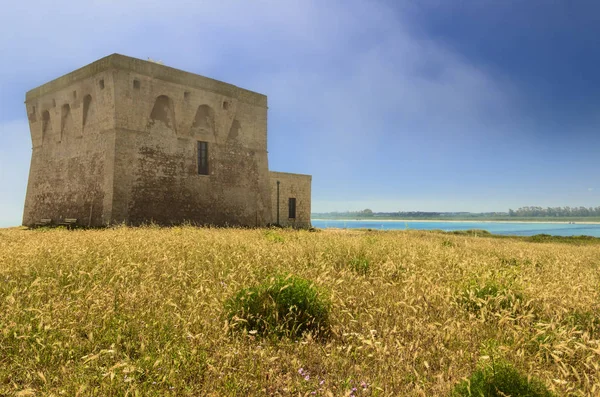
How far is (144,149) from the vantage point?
17.5 metres

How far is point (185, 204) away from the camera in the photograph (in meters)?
18.9

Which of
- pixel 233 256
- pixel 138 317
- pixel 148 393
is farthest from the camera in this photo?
pixel 233 256

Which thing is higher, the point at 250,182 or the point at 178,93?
the point at 178,93

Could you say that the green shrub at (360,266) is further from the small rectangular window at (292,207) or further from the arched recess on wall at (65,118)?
the small rectangular window at (292,207)

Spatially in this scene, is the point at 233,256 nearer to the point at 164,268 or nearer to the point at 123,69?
the point at 164,268

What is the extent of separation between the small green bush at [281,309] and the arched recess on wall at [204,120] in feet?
55.8

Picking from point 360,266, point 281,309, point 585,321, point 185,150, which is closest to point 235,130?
point 185,150

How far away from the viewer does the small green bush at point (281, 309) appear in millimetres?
3686

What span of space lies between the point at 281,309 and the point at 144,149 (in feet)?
51.4

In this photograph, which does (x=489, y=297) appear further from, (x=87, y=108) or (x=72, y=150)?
(x=72, y=150)

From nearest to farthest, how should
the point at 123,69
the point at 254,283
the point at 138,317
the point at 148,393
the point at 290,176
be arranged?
1. the point at 148,393
2. the point at 138,317
3. the point at 254,283
4. the point at 123,69
5. the point at 290,176

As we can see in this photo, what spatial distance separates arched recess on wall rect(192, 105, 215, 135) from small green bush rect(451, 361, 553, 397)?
1887cm

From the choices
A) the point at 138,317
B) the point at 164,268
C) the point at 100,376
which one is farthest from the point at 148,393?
the point at 164,268

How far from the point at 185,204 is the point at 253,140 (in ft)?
19.1
